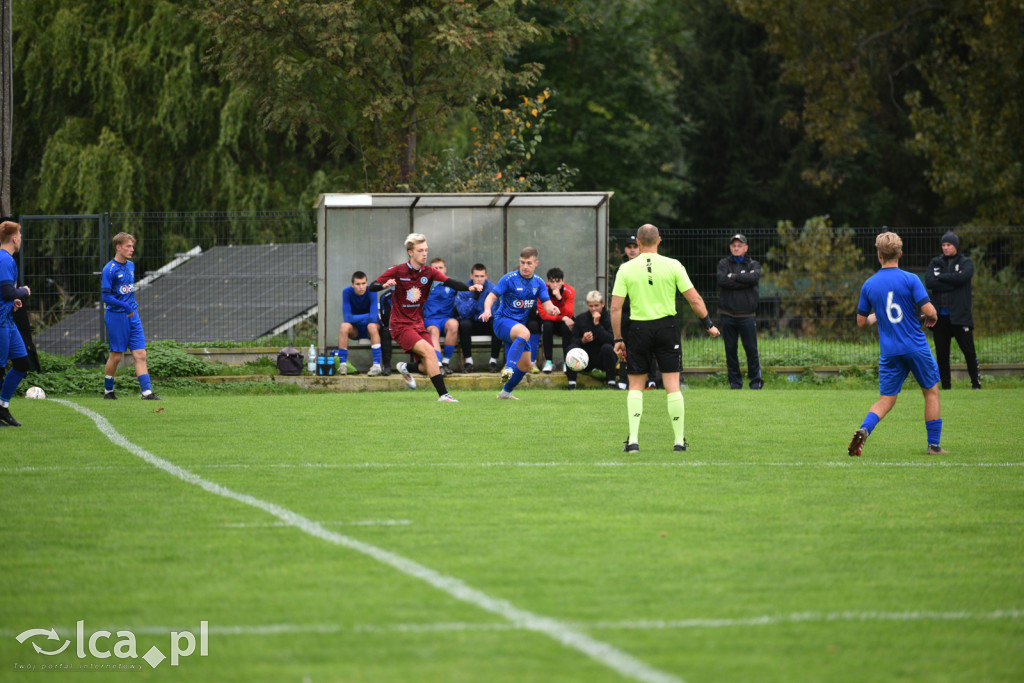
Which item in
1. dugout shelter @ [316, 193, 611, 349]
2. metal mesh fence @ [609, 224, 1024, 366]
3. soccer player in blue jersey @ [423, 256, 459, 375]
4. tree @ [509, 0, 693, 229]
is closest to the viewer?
soccer player in blue jersey @ [423, 256, 459, 375]

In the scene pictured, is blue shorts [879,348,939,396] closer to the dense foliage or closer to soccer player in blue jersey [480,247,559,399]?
soccer player in blue jersey [480,247,559,399]

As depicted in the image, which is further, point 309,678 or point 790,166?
point 790,166

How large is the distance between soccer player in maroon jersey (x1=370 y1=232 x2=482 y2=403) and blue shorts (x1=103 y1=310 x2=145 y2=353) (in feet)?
11.8

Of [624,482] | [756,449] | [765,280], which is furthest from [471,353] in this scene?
[624,482]

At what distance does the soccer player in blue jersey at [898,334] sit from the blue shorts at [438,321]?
936cm

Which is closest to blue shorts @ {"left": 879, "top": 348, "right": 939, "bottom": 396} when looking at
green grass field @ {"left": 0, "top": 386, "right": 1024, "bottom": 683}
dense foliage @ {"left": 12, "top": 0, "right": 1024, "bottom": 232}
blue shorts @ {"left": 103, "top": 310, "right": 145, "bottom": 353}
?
green grass field @ {"left": 0, "top": 386, "right": 1024, "bottom": 683}

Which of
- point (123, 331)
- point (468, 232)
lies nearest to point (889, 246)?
point (123, 331)

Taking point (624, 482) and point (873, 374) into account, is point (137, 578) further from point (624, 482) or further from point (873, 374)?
point (873, 374)

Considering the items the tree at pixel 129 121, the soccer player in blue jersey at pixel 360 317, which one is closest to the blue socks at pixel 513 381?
the soccer player in blue jersey at pixel 360 317

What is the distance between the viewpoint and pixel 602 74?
1646 inches

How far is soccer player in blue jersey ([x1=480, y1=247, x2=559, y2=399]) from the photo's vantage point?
1558cm

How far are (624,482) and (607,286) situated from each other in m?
11.3

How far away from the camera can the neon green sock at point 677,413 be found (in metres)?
9.96

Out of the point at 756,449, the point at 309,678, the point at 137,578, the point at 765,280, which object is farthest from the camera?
the point at 765,280
